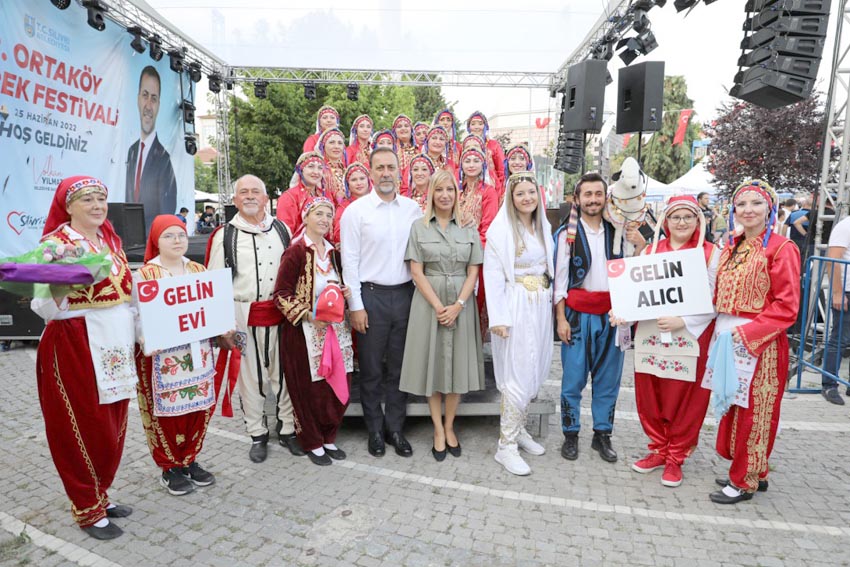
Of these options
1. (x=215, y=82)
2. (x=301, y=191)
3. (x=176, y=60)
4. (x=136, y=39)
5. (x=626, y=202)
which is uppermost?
(x=215, y=82)

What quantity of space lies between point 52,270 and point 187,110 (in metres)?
13.3

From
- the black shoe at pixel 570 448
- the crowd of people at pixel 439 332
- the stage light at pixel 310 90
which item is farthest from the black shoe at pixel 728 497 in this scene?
the stage light at pixel 310 90

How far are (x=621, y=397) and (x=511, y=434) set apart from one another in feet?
6.96

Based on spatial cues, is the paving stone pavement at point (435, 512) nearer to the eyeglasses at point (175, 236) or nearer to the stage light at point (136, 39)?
the eyeglasses at point (175, 236)

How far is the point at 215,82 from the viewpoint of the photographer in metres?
14.9

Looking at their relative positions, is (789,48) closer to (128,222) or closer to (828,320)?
(828,320)

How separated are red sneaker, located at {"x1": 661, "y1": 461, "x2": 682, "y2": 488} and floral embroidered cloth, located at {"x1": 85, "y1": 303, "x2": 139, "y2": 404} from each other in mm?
3433

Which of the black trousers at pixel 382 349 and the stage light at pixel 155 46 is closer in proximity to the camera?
the black trousers at pixel 382 349

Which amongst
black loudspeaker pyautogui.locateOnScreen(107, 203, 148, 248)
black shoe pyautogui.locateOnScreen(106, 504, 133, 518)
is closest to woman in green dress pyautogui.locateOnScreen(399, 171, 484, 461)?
black shoe pyautogui.locateOnScreen(106, 504, 133, 518)

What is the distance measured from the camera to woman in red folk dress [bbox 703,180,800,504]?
3109 millimetres

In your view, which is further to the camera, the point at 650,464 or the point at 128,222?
the point at 128,222

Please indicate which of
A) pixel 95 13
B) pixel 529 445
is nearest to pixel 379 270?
pixel 529 445

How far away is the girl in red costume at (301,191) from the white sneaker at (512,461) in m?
2.67

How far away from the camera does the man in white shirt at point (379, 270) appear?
12.8 ft
